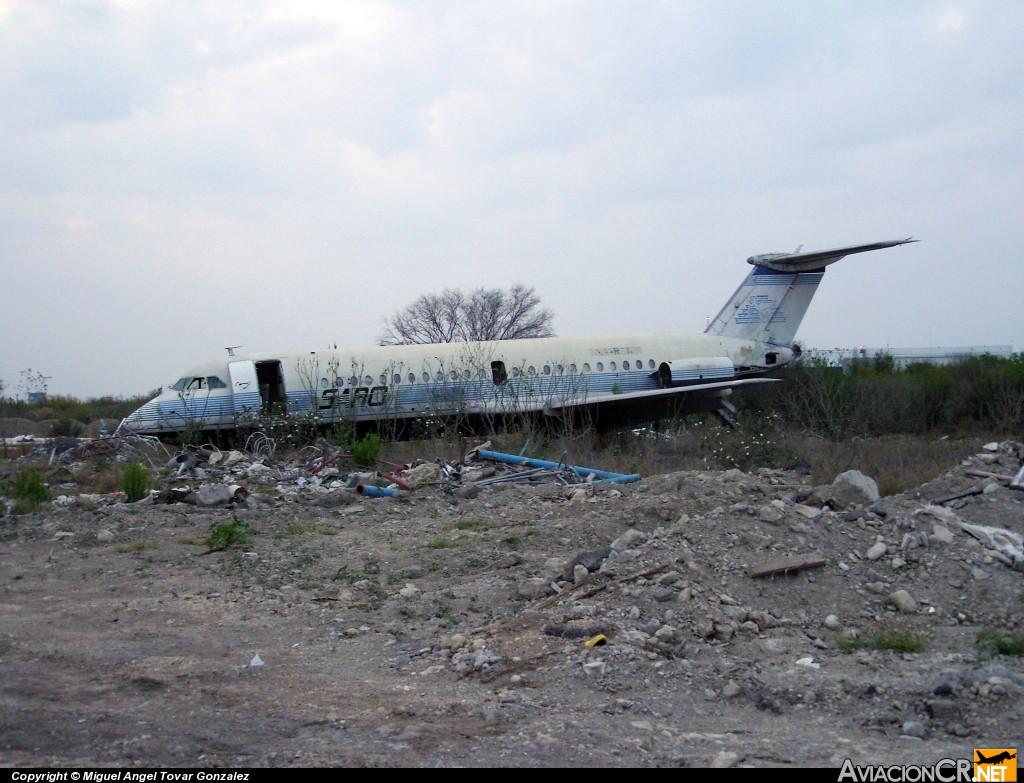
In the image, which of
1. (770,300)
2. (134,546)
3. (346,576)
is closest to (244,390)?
(134,546)

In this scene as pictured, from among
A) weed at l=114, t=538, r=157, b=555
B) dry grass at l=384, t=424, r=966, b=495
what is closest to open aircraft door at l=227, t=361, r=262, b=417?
dry grass at l=384, t=424, r=966, b=495

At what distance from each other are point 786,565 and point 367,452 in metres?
9.13

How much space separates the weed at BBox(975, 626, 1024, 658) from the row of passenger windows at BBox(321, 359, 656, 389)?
16.0 meters

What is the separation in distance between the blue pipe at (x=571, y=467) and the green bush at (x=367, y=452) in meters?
1.70

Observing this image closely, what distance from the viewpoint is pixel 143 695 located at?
15.0ft

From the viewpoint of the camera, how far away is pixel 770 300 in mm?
24875

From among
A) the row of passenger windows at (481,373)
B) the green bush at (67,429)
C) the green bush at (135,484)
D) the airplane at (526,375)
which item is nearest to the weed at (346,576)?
the green bush at (135,484)

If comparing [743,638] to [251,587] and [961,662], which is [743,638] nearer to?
[961,662]

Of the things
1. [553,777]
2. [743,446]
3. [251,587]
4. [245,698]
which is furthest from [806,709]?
[743,446]

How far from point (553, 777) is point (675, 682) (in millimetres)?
1443

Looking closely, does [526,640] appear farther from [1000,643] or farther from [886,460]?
[886,460]

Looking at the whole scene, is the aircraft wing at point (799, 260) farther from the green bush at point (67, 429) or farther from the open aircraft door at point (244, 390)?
the green bush at point (67, 429)

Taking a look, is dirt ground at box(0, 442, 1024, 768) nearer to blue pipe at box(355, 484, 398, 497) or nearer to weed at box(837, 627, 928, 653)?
weed at box(837, 627, 928, 653)

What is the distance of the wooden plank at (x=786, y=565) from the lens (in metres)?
6.42
